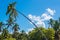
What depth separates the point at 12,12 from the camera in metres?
64.9

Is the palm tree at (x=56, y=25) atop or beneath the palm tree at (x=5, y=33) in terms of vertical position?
atop

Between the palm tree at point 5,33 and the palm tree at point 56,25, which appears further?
the palm tree at point 56,25

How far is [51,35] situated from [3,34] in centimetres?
1965

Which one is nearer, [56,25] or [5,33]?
[5,33]

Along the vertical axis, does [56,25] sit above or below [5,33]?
above

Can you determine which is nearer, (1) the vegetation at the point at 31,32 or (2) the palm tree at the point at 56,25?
(1) the vegetation at the point at 31,32

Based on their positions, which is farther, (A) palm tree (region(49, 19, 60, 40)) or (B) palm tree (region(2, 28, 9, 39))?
(A) palm tree (region(49, 19, 60, 40))

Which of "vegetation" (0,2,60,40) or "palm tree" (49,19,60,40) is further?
"palm tree" (49,19,60,40)

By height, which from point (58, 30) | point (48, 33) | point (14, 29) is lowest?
point (48, 33)

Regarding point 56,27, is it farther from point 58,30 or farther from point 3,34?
point 3,34

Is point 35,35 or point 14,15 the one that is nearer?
point 14,15

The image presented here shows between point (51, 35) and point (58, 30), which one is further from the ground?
point (58, 30)

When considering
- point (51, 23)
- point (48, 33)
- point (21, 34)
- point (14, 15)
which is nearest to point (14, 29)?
point (21, 34)

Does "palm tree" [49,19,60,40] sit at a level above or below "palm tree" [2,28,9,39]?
above
